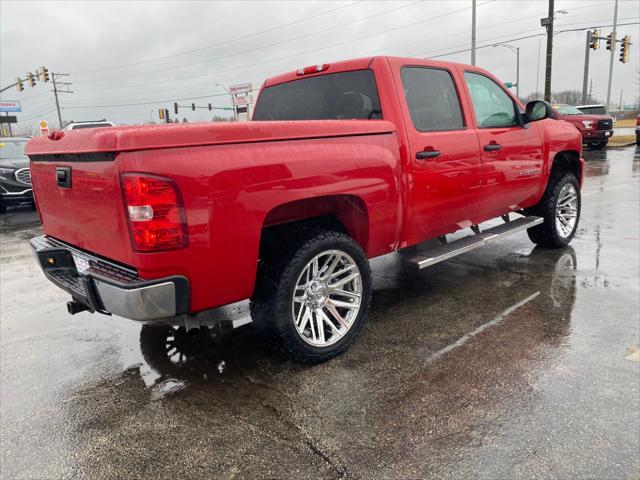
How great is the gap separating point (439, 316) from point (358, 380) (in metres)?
1.21

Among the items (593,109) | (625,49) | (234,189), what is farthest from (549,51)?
(234,189)

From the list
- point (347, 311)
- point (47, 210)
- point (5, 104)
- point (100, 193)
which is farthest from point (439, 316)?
point (5, 104)

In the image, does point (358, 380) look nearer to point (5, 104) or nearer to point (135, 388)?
point (135, 388)

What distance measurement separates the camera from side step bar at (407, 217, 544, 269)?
3.69 meters

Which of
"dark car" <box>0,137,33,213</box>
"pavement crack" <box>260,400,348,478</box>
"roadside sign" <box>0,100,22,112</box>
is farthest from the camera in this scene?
"roadside sign" <box>0,100,22,112</box>

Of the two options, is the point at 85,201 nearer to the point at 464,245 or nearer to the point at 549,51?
the point at 464,245

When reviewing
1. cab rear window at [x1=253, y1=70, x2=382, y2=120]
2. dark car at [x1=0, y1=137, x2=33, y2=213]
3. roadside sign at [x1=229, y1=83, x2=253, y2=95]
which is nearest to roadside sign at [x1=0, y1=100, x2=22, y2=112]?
roadside sign at [x1=229, y1=83, x2=253, y2=95]

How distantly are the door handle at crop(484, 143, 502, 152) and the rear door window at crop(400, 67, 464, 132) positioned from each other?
32cm

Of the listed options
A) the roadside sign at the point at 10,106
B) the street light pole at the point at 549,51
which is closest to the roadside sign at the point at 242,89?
the street light pole at the point at 549,51

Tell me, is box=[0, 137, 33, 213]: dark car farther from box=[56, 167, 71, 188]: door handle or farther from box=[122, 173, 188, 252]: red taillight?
box=[122, 173, 188, 252]: red taillight

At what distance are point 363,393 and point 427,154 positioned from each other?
69.6 inches

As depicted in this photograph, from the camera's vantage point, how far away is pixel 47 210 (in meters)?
3.16

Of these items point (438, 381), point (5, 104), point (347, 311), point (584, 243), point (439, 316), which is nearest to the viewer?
point (438, 381)

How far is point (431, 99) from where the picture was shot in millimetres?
3799
